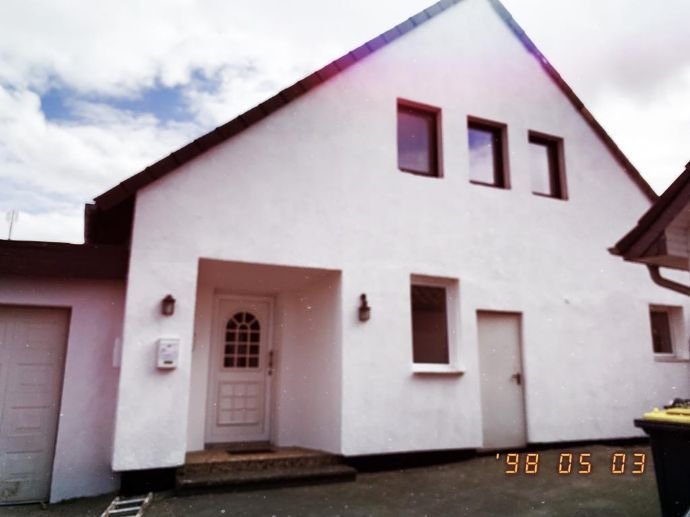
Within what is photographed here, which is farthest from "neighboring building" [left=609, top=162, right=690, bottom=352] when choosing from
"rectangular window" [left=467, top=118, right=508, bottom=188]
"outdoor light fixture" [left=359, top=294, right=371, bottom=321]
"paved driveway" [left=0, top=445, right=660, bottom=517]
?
"rectangular window" [left=467, top=118, right=508, bottom=188]

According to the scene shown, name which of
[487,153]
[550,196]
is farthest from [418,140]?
[550,196]

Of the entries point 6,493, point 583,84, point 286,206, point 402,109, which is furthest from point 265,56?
point 6,493

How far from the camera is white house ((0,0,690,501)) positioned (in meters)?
6.02

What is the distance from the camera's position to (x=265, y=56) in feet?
27.0

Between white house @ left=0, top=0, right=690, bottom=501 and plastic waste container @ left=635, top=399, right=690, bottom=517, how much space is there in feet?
11.3

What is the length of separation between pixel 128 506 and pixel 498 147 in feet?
25.1

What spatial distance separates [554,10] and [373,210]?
4133mm

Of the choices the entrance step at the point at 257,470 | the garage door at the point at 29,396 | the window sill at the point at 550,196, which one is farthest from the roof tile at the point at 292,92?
the entrance step at the point at 257,470

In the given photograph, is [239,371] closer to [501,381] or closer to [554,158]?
[501,381]

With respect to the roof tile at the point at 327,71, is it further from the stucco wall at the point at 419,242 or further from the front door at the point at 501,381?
the front door at the point at 501,381

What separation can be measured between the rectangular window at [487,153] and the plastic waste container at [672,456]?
16.9 ft

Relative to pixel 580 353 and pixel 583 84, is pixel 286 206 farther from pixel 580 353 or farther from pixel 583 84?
pixel 583 84

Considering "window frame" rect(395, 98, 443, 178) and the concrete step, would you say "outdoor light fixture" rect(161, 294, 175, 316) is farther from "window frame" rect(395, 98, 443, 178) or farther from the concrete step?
"window frame" rect(395, 98, 443, 178)

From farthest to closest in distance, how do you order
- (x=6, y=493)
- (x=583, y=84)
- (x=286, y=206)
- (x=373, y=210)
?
(x=583, y=84) < (x=373, y=210) < (x=286, y=206) < (x=6, y=493)
